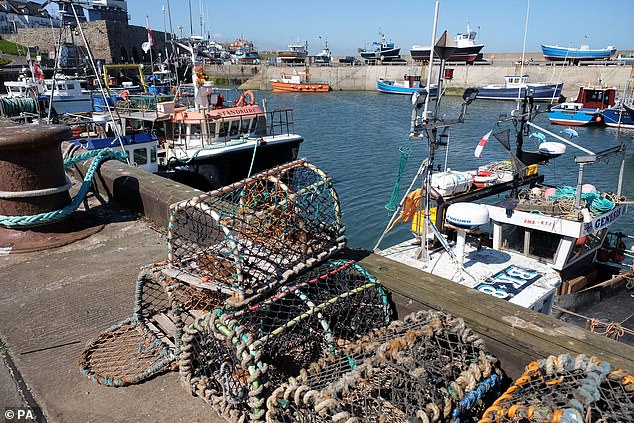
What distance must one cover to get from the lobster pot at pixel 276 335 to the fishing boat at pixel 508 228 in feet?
13.1

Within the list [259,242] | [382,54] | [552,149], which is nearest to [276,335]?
[259,242]

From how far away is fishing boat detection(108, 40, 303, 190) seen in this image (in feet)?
54.2

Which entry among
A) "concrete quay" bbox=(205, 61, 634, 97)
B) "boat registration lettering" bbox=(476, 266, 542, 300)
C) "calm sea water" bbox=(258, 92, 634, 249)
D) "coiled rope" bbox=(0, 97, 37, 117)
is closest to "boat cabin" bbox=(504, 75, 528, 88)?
"calm sea water" bbox=(258, 92, 634, 249)

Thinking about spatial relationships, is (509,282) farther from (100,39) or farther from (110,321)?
(100,39)

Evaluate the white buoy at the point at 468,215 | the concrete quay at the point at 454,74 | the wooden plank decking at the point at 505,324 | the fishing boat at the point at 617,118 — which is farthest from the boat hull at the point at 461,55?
the wooden plank decking at the point at 505,324

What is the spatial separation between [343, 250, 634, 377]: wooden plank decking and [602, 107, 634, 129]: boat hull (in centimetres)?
3695

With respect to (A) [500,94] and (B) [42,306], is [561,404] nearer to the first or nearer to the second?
(B) [42,306]

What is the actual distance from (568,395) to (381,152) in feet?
85.5

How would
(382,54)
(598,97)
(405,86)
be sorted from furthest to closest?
(382,54), (405,86), (598,97)

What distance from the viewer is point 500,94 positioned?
50.9 m

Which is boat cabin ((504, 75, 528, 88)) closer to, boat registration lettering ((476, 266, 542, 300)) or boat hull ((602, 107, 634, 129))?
boat hull ((602, 107, 634, 129))

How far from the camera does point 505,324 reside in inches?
128

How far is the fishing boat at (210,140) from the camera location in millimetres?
16516

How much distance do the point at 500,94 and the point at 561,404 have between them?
53.9 metres
